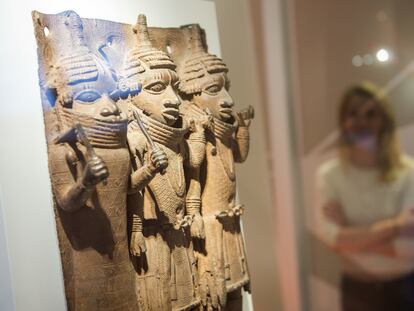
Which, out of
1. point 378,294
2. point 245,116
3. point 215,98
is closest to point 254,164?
point 245,116

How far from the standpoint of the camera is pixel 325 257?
7.50 feet

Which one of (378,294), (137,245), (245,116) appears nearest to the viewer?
(137,245)

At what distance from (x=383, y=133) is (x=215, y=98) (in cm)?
59

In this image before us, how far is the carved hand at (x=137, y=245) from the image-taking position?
183 centimetres

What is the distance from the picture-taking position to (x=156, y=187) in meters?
1.89

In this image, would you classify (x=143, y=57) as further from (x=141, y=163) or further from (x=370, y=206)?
(x=370, y=206)

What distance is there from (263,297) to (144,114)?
0.82 m

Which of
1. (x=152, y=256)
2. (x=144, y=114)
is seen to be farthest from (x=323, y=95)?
(x=152, y=256)

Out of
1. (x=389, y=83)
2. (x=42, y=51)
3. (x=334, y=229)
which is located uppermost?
(x=42, y=51)

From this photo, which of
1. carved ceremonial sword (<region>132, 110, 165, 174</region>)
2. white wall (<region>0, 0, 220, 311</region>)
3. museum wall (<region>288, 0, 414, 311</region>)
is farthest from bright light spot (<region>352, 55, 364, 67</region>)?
white wall (<region>0, 0, 220, 311</region>)

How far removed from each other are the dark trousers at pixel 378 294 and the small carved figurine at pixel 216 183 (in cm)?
40

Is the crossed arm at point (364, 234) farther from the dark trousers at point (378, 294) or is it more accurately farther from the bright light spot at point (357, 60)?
the bright light spot at point (357, 60)

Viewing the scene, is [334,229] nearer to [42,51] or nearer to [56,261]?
[56,261]

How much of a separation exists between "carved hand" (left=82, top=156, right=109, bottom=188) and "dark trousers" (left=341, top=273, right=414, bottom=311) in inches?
42.8
